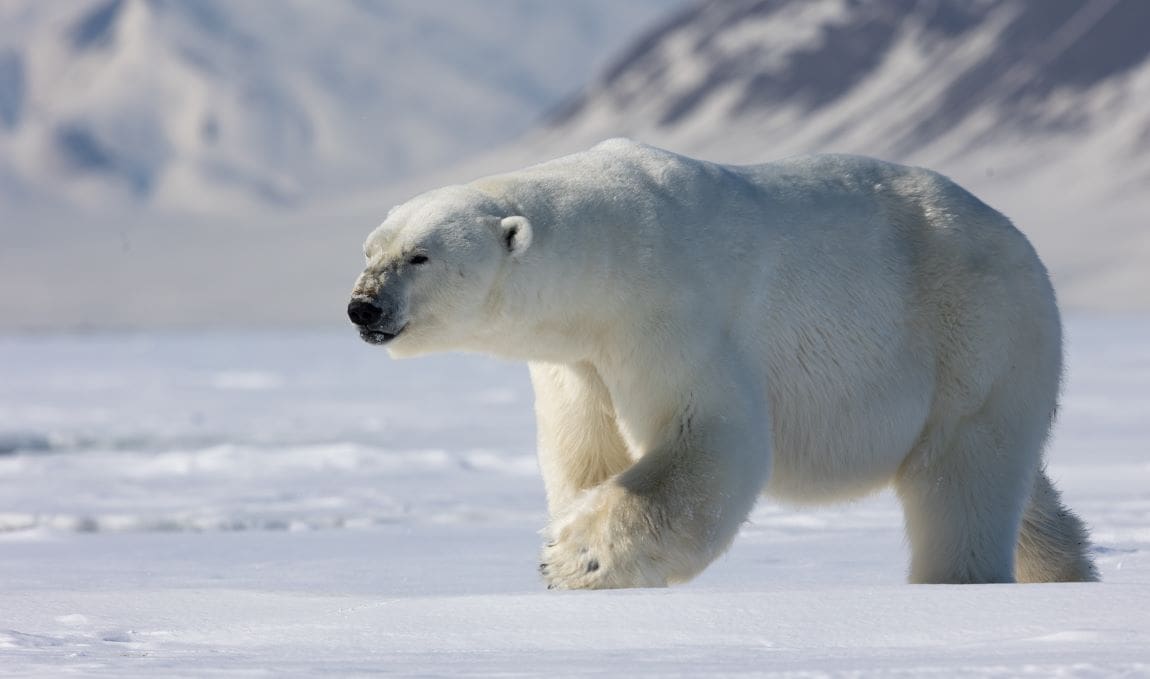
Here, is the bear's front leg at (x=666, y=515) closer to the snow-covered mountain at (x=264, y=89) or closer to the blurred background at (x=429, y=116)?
the blurred background at (x=429, y=116)

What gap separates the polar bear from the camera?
150 inches

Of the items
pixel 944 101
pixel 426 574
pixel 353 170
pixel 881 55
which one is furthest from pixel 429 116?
pixel 426 574

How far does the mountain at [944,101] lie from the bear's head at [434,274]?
8625cm

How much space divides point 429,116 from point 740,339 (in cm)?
17264

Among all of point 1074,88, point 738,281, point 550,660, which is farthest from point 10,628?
point 1074,88

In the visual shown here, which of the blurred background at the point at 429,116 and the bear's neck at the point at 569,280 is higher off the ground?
the blurred background at the point at 429,116

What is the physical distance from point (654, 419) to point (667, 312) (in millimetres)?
244

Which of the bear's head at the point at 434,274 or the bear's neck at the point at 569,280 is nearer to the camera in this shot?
the bear's head at the point at 434,274

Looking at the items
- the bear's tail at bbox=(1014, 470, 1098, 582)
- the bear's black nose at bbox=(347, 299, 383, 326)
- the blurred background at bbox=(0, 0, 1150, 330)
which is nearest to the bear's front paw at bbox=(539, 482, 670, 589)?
the bear's black nose at bbox=(347, 299, 383, 326)

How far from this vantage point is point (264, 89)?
174375 millimetres

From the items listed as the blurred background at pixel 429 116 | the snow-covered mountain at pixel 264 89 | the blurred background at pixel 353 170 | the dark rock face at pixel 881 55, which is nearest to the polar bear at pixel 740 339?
the blurred background at pixel 353 170

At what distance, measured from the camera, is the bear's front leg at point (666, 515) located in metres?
3.78

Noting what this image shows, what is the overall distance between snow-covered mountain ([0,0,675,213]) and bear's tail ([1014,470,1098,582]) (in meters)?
153

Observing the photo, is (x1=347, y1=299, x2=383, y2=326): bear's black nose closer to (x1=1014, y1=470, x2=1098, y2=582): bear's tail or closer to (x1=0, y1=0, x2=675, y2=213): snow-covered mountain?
(x1=1014, y1=470, x2=1098, y2=582): bear's tail
